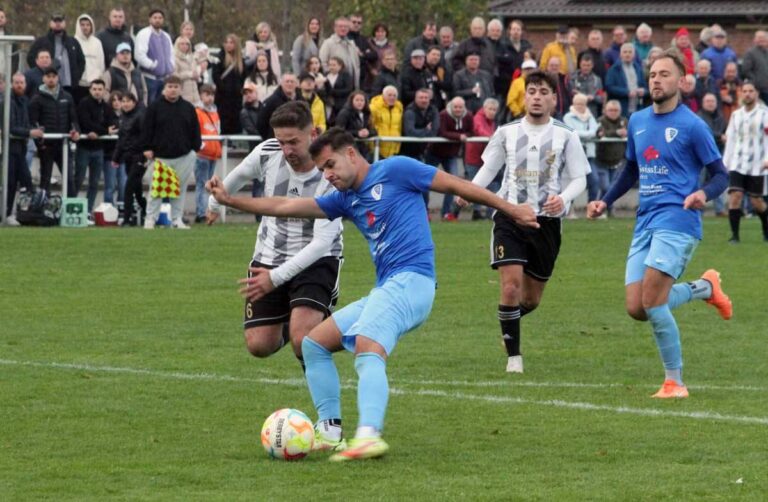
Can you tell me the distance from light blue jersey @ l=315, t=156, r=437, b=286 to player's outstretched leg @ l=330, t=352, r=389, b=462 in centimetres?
56

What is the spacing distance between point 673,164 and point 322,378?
3.13 meters

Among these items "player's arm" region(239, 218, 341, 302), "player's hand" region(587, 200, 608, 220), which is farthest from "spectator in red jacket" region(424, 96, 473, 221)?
"player's arm" region(239, 218, 341, 302)

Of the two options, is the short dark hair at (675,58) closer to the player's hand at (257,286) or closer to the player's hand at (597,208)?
the player's hand at (597,208)

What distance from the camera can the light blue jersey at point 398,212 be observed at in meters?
8.03

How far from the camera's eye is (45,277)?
1703cm

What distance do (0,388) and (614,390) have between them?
395 centimetres

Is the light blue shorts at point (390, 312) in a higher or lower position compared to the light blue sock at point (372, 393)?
higher

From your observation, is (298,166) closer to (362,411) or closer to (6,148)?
(362,411)

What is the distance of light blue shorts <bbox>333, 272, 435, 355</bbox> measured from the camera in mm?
7832

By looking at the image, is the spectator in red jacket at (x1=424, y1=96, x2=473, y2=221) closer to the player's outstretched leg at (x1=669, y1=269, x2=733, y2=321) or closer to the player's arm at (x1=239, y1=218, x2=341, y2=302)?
the player's outstretched leg at (x1=669, y1=269, x2=733, y2=321)

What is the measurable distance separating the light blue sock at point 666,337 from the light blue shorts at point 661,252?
9.5 inches

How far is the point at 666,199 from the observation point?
996 centimetres

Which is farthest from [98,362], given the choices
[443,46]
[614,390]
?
[443,46]

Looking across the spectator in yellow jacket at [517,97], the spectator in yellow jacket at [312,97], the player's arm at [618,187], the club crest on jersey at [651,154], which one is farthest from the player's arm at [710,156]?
the spectator in yellow jacket at [517,97]
